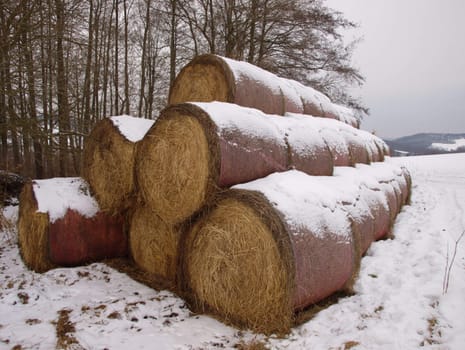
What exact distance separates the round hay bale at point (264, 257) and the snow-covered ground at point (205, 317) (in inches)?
6.4

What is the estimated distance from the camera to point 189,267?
123 inches

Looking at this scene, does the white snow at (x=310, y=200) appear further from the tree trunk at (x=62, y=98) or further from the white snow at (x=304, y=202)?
the tree trunk at (x=62, y=98)

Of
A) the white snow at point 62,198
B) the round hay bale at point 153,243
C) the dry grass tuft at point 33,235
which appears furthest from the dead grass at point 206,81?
the dry grass tuft at point 33,235

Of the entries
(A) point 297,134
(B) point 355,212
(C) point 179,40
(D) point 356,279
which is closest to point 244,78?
(A) point 297,134

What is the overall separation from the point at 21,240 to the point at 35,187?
789 millimetres

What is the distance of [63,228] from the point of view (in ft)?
12.9

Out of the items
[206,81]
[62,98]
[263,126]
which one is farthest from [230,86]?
[62,98]

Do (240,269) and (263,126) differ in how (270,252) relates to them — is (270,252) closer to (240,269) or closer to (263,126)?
(240,269)

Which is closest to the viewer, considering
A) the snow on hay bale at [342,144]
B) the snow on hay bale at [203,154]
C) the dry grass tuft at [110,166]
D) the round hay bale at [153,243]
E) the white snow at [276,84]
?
the snow on hay bale at [203,154]

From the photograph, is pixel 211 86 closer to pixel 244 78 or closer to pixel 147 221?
pixel 244 78

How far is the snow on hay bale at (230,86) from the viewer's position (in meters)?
3.83

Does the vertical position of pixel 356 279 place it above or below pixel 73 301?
above

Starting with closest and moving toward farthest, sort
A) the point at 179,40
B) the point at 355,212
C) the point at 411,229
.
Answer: the point at 355,212 < the point at 411,229 < the point at 179,40

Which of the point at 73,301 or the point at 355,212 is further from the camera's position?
the point at 355,212
